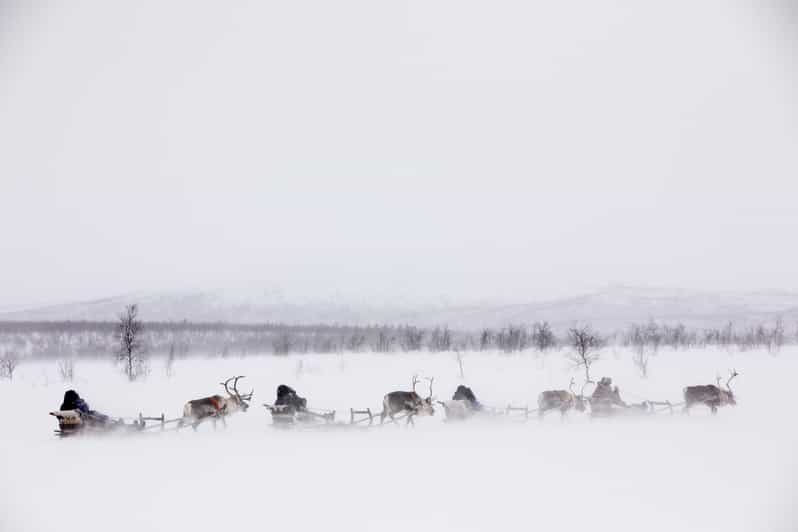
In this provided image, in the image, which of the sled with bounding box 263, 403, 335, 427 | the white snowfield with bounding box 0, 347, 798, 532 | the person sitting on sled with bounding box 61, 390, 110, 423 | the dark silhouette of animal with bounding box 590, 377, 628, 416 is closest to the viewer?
the white snowfield with bounding box 0, 347, 798, 532

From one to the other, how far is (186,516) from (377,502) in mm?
3729

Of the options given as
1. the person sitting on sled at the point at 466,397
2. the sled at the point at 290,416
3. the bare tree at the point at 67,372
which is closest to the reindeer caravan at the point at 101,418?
the sled at the point at 290,416

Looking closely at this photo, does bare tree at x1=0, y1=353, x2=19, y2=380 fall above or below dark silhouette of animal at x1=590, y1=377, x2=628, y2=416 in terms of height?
below

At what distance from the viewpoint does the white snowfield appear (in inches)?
424

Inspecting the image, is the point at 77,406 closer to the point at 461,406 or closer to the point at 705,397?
the point at 461,406

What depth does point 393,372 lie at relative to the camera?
1566 inches

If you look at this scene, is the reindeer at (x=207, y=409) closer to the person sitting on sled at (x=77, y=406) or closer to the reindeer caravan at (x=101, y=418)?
the reindeer caravan at (x=101, y=418)

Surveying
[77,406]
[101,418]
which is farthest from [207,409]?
[77,406]

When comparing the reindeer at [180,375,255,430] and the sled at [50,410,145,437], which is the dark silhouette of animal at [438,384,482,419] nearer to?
the reindeer at [180,375,255,430]

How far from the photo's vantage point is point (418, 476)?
13.5m

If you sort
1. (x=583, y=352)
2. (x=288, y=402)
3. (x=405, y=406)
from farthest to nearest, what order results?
1. (x=583, y=352)
2. (x=405, y=406)
3. (x=288, y=402)

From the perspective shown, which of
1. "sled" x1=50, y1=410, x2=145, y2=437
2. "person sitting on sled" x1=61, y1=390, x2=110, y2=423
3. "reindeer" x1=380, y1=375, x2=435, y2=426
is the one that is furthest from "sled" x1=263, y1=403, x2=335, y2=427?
"person sitting on sled" x1=61, y1=390, x2=110, y2=423

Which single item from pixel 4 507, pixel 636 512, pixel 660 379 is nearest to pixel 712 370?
pixel 660 379

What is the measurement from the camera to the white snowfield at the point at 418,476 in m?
10.8
